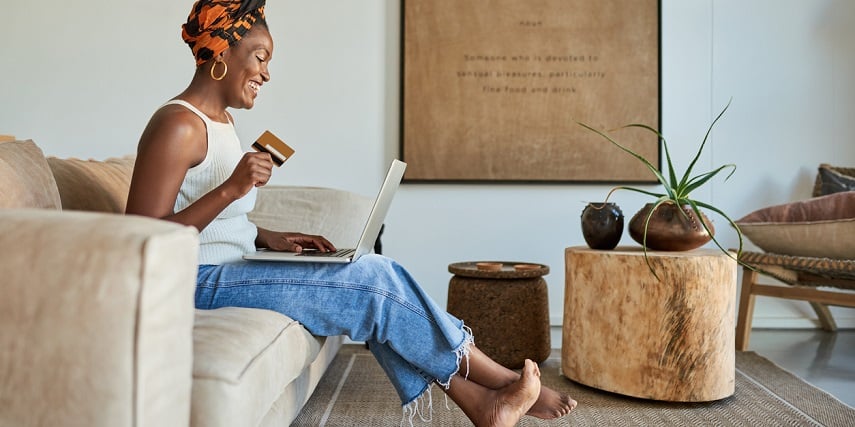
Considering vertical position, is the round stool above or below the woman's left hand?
below

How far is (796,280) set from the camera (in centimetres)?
291

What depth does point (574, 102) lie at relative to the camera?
3.45 meters

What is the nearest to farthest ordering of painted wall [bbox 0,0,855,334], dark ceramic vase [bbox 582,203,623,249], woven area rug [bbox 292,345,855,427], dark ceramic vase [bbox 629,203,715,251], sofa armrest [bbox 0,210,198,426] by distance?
sofa armrest [bbox 0,210,198,426], woven area rug [bbox 292,345,855,427], dark ceramic vase [bbox 629,203,715,251], dark ceramic vase [bbox 582,203,623,249], painted wall [bbox 0,0,855,334]

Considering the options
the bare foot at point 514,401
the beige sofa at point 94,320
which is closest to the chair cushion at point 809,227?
the bare foot at point 514,401

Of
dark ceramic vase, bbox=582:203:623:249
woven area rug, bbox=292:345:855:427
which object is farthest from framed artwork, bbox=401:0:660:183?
woven area rug, bbox=292:345:855:427

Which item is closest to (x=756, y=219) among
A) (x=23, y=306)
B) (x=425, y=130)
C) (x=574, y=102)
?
(x=574, y=102)

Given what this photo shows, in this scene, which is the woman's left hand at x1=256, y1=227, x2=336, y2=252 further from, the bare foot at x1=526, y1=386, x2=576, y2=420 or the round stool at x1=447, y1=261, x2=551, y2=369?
the round stool at x1=447, y1=261, x2=551, y2=369

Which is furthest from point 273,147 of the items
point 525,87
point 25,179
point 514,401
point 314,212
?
point 525,87

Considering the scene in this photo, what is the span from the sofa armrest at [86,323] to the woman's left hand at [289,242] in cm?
96

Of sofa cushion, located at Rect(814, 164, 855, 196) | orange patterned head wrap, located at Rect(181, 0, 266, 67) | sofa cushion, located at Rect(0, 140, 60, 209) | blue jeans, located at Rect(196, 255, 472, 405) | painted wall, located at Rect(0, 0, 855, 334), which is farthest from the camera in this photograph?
painted wall, located at Rect(0, 0, 855, 334)

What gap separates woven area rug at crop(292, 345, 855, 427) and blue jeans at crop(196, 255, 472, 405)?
444 mm

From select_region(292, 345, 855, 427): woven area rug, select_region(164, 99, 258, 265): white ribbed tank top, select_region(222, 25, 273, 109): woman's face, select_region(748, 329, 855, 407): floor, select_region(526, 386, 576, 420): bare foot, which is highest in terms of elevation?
select_region(222, 25, 273, 109): woman's face

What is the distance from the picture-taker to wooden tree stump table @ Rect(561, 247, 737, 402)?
7.29 feet

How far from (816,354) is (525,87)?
164 centimetres
